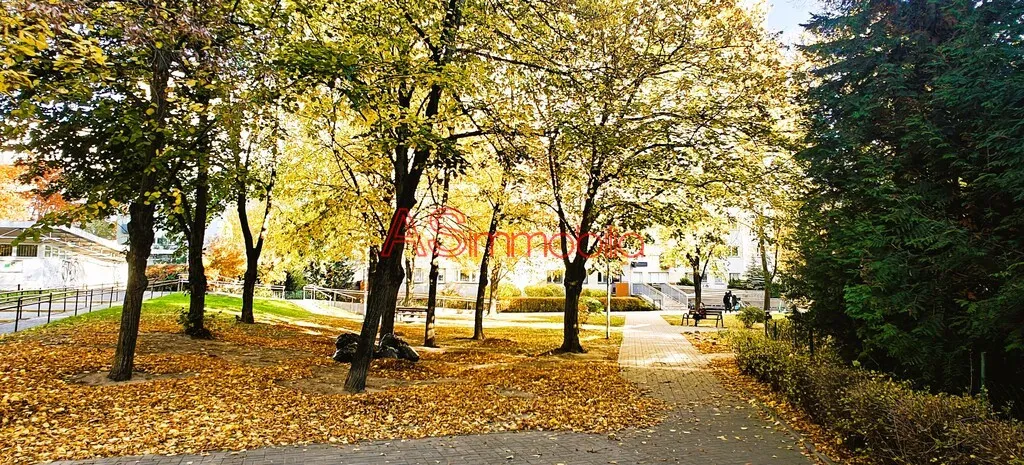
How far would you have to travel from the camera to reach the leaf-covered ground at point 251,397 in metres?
6.14

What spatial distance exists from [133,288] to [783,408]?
31.4 feet

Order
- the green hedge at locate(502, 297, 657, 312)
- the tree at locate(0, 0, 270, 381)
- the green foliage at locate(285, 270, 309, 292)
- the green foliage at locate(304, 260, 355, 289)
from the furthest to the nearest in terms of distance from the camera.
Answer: the green foliage at locate(304, 260, 355, 289) < the green foliage at locate(285, 270, 309, 292) < the green hedge at locate(502, 297, 657, 312) < the tree at locate(0, 0, 270, 381)

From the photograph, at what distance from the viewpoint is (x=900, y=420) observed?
4.90 m

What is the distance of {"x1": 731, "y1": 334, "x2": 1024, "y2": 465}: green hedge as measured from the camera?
415cm

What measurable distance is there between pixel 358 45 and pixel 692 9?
7349mm

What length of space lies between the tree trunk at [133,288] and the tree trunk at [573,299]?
9.44 m

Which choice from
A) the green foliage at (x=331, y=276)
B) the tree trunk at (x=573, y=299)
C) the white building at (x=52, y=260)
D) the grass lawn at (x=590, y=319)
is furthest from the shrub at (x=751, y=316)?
the green foliage at (x=331, y=276)

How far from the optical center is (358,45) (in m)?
9.06

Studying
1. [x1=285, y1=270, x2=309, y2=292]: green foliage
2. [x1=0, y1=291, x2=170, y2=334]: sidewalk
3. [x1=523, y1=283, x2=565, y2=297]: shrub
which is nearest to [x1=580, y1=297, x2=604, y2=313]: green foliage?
[x1=523, y1=283, x2=565, y2=297]: shrub

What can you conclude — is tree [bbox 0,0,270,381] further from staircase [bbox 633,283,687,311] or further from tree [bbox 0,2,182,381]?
staircase [bbox 633,283,687,311]

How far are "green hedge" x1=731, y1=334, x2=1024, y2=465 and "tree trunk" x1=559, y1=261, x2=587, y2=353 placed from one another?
24.9ft

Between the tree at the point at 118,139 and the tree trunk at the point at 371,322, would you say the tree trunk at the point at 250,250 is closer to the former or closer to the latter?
the tree at the point at 118,139

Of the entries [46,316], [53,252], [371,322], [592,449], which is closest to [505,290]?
[46,316]

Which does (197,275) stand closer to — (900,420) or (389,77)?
(389,77)
